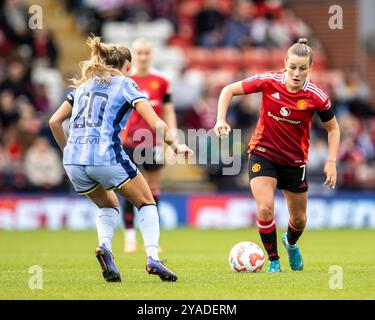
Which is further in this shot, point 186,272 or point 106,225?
point 186,272

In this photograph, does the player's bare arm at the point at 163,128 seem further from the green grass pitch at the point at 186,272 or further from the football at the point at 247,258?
the football at the point at 247,258

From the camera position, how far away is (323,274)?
9281 millimetres

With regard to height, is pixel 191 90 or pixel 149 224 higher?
pixel 191 90

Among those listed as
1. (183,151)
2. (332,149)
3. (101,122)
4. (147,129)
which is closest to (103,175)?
(101,122)

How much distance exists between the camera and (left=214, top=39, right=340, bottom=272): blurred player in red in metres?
9.42

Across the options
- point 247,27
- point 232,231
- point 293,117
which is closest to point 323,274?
point 293,117

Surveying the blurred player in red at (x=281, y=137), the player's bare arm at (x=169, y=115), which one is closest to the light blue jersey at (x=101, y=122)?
the blurred player in red at (x=281, y=137)

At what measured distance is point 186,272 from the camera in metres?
9.62

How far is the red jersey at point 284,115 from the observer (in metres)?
9.48

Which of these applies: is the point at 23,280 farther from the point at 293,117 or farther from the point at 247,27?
the point at 247,27

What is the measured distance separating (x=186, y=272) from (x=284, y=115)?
1.84m

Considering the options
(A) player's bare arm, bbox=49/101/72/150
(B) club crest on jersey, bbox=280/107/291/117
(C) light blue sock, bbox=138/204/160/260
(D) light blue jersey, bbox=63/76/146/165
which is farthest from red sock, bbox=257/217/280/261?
(A) player's bare arm, bbox=49/101/72/150

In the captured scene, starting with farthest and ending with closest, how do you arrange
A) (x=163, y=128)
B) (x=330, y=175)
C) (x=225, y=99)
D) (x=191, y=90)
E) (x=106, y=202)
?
(x=191, y=90), (x=225, y=99), (x=330, y=175), (x=106, y=202), (x=163, y=128)

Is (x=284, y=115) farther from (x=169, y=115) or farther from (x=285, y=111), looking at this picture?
(x=169, y=115)
